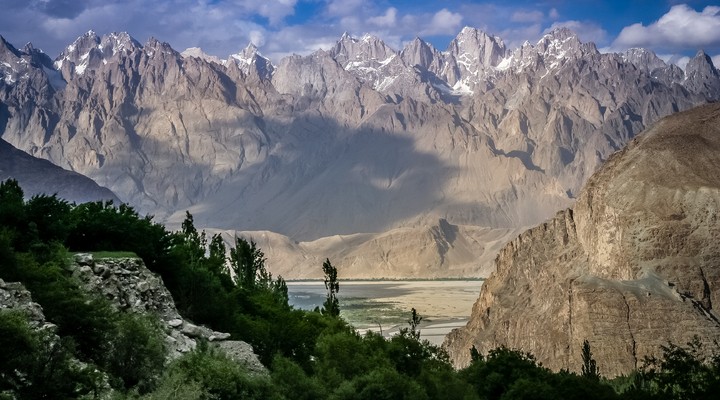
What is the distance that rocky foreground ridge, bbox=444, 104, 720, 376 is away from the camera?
77875 mm

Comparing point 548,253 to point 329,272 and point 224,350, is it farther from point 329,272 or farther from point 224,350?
Result: point 224,350

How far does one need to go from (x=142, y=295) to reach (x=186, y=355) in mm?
4465

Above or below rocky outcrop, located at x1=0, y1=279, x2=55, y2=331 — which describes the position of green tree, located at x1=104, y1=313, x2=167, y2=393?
below

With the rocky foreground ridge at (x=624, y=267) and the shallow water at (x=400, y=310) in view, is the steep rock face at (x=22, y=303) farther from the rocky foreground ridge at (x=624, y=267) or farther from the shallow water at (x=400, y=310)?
the shallow water at (x=400, y=310)

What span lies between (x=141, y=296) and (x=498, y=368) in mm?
27255

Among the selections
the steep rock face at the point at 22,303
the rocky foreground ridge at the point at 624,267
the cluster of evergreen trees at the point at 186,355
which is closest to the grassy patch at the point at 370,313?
the rocky foreground ridge at the point at 624,267

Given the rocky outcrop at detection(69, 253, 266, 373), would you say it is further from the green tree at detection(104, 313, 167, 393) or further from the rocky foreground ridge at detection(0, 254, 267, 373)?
the green tree at detection(104, 313, 167, 393)

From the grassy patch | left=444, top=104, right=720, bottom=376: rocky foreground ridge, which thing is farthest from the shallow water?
left=444, top=104, right=720, bottom=376: rocky foreground ridge

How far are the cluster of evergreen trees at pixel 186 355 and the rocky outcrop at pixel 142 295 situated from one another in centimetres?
86

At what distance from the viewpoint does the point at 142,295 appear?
113 feet

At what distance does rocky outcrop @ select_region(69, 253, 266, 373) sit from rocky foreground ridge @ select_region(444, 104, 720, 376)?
160ft

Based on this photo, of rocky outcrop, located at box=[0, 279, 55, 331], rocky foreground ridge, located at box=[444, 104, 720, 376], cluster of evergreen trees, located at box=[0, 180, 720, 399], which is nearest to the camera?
cluster of evergreen trees, located at box=[0, 180, 720, 399]

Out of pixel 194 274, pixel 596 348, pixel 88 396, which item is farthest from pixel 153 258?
pixel 596 348

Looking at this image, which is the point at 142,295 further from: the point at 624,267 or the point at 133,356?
the point at 624,267
